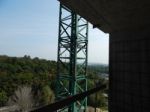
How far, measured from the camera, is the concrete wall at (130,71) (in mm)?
5996

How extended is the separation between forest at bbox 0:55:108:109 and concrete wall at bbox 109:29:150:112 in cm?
2688

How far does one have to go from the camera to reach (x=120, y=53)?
7000mm

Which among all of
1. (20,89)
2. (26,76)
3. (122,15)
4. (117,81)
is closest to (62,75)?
(117,81)

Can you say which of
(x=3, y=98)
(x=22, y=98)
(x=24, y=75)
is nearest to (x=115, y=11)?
(x=22, y=98)

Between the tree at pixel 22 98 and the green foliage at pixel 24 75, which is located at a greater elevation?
the green foliage at pixel 24 75

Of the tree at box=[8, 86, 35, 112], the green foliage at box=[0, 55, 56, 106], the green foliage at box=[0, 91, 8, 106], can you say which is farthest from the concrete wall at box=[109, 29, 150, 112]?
the green foliage at box=[0, 55, 56, 106]

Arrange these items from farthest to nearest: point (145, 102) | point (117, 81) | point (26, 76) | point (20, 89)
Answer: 1. point (26, 76)
2. point (20, 89)
3. point (117, 81)
4. point (145, 102)

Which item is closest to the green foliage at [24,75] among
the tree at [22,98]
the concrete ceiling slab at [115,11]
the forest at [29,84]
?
the forest at [29,84]

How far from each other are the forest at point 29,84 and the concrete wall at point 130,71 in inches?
1058

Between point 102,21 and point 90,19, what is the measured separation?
36cm

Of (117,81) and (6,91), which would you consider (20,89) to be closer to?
(6,91)

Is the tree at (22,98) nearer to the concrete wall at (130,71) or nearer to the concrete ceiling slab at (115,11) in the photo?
the concrete wall at (130,71)

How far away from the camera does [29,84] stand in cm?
4278

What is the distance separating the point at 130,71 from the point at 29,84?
3784cm
